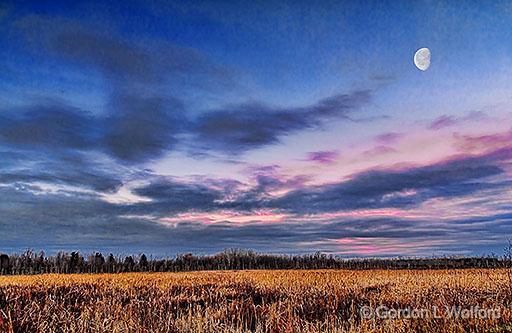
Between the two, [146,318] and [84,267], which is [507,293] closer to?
[146,318]

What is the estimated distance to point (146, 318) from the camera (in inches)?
462

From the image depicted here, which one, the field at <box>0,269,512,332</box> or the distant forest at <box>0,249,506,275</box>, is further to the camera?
the distant forest at <box>0,249,506,275</box>

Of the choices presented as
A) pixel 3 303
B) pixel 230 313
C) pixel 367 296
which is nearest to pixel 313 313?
pixel 230 313

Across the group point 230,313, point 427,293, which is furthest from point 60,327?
point 427,293

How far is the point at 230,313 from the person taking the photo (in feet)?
40.4

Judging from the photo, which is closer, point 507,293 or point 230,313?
point 230,313

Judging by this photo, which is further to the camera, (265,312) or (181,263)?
(181,263)

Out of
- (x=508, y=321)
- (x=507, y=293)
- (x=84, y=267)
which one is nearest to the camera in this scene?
(x=508, y=321)

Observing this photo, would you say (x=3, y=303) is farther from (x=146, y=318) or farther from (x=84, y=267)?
(x=84, y=267)

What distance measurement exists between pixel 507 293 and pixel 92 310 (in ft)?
43.4

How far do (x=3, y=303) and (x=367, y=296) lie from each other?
36.9 ft

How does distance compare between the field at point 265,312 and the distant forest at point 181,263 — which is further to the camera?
the distant forest at point 181,263

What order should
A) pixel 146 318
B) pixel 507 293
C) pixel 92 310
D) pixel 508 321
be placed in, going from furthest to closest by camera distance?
pixel 507 293
pixel 92 310
pixel 146 318
pixel 508 321

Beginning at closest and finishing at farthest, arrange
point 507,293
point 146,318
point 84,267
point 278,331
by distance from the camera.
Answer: point 278,331
point 146,318
point 507,293
point 84,267
